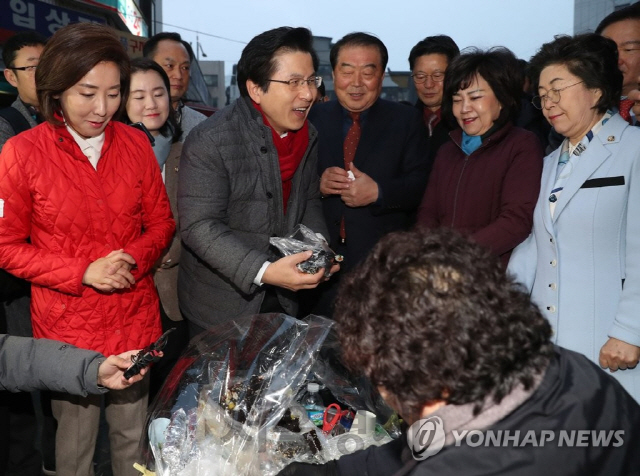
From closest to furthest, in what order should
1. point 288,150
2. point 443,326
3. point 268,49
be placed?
1. point 443,326
2. point 268,49
3. point 288,150

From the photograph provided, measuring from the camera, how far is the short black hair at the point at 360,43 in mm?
3740

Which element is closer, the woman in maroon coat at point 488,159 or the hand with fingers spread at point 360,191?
the woman in maroon coat at point 488,159

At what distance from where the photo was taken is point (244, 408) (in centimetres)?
183

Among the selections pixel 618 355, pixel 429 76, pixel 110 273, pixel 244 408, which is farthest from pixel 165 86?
pixel 618 355

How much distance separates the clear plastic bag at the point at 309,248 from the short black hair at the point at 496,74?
1.08 metres

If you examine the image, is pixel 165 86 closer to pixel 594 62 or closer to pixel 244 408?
pixel 594 62

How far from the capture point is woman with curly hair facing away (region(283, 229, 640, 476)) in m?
1.26

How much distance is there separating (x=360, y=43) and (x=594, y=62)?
1.43 meters

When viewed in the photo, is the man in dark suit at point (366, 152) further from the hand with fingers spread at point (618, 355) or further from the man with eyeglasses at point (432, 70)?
the hand with fingers spread at point (618, 355)

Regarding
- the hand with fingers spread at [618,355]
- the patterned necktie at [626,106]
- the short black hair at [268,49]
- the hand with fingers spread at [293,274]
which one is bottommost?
the hand with fingers spread at [618,355]

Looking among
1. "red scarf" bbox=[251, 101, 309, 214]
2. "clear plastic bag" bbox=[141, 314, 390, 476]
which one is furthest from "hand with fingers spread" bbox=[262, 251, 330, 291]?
"clear plastic bag" bbox=[141, 314, 390, 476]

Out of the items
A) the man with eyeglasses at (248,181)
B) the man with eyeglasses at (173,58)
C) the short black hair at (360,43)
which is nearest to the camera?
the man with eyeglasses at (248,181)

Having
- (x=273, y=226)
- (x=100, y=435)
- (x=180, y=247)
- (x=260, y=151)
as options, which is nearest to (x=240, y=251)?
(x=273, y=226)

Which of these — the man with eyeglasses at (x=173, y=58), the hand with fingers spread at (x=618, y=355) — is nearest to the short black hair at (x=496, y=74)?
the hand with fingers spread at (x=618, y=355)
